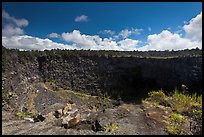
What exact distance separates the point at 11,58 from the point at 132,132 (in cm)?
957

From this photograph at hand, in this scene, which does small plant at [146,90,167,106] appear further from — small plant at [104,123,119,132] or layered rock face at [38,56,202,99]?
small plant at [104,123,119,132]

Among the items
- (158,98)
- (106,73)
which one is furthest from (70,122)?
(106,73)

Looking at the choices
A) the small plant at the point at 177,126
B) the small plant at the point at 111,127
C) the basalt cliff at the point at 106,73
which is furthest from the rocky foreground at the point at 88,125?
the basalt cliff at the point at 106,73

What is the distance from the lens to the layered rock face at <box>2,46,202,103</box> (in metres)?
17.1

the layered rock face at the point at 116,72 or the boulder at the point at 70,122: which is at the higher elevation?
the layered rock face at the point at 116,72

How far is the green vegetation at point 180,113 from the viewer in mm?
7383

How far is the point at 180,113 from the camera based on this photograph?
1080cm

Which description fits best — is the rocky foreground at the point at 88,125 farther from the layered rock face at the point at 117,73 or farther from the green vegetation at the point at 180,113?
the layered rock face at the point at 117,73

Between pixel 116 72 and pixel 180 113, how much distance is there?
814 centimetres

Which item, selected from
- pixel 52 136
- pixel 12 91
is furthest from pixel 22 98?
pixel 52 136

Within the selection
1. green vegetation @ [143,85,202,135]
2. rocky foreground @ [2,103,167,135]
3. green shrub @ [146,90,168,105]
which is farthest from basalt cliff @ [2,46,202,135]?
rocky foreground @ [2,103,167,135]

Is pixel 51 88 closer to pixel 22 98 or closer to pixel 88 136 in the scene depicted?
pixel 22 98

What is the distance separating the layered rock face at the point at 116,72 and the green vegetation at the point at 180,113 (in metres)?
2.07

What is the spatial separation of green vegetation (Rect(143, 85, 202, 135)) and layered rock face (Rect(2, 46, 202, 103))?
2.07m
